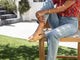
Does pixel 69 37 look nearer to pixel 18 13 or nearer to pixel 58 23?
pixel 58 23

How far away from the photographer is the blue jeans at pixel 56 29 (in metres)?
1.69

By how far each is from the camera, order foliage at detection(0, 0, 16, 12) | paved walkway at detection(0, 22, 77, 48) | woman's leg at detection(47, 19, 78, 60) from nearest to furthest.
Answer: woman's leg at detection(47, 19, 78, 60) < paved walkway at detection(0, 22, 77, 48) < foliage at detection(0, 0, 16, 12)

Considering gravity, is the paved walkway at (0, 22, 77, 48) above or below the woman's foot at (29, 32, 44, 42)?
above

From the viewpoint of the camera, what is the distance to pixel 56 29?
1.76 m

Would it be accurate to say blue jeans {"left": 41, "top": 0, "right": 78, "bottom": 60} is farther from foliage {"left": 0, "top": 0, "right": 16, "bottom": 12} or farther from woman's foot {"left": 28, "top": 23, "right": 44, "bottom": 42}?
foliage {"left": 0, "top": 0, "right": 16, "bottom": 12}

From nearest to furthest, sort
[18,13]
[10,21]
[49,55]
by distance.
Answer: [49,55]
[10,21]
[18,13]

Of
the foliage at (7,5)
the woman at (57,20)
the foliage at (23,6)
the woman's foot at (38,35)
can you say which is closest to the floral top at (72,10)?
the woman at (57,20)

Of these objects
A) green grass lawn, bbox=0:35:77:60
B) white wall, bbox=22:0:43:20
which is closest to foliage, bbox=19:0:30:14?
white wall, bbox=22:0:43:20

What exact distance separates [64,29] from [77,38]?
188mm

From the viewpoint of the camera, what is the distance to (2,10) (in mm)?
9203

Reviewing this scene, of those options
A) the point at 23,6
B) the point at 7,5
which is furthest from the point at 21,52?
the point at 7,5

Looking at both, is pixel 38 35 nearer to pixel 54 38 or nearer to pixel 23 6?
pixel 54 38

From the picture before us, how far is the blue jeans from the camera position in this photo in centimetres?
169

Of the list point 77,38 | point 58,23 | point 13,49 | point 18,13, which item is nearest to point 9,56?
point 13,49
